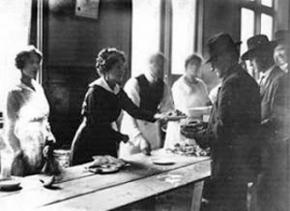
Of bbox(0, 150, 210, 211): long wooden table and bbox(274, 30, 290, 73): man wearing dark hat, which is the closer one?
bbox(0, 150, 210, 211): long wooden table

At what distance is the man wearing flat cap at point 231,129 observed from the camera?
6.97 ft

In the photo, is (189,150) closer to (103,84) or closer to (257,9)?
(103,84)

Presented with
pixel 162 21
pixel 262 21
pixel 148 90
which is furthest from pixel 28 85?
pixel 262 21

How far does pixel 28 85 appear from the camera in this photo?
2572 millimetres

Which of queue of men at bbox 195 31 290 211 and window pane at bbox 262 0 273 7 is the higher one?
window pane at bbox 262 0 273 7

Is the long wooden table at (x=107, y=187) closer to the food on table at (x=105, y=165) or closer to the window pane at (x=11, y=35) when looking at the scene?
the food on table at (x=105, y=165)

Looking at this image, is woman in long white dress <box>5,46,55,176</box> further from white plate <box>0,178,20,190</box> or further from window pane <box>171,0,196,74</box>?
window pane <box>171,0,196,74</box>

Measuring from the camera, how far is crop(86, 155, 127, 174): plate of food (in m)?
2.31

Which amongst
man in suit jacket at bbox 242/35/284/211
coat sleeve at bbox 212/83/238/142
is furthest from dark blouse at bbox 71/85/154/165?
man in suit jacket at bbox 242/35/284/211

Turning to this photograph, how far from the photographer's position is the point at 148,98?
3404 millimetres

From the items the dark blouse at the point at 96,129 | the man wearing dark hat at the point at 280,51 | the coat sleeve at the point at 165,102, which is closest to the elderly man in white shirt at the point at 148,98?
the coat sleeve at the point at 165,102

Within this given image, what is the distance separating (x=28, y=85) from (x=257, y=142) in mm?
1324

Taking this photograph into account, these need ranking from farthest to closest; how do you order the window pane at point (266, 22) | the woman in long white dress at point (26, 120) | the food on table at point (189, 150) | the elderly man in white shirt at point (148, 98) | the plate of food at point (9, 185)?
the window pane at point (266, 22)
the elderly man in white shirt at point (148, 98)
the food on table at point (189, 150)
the woman in long white dress at point (26, 120)
the plate of food at point (9, 185)

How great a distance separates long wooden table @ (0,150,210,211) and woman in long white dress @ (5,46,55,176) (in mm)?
317
